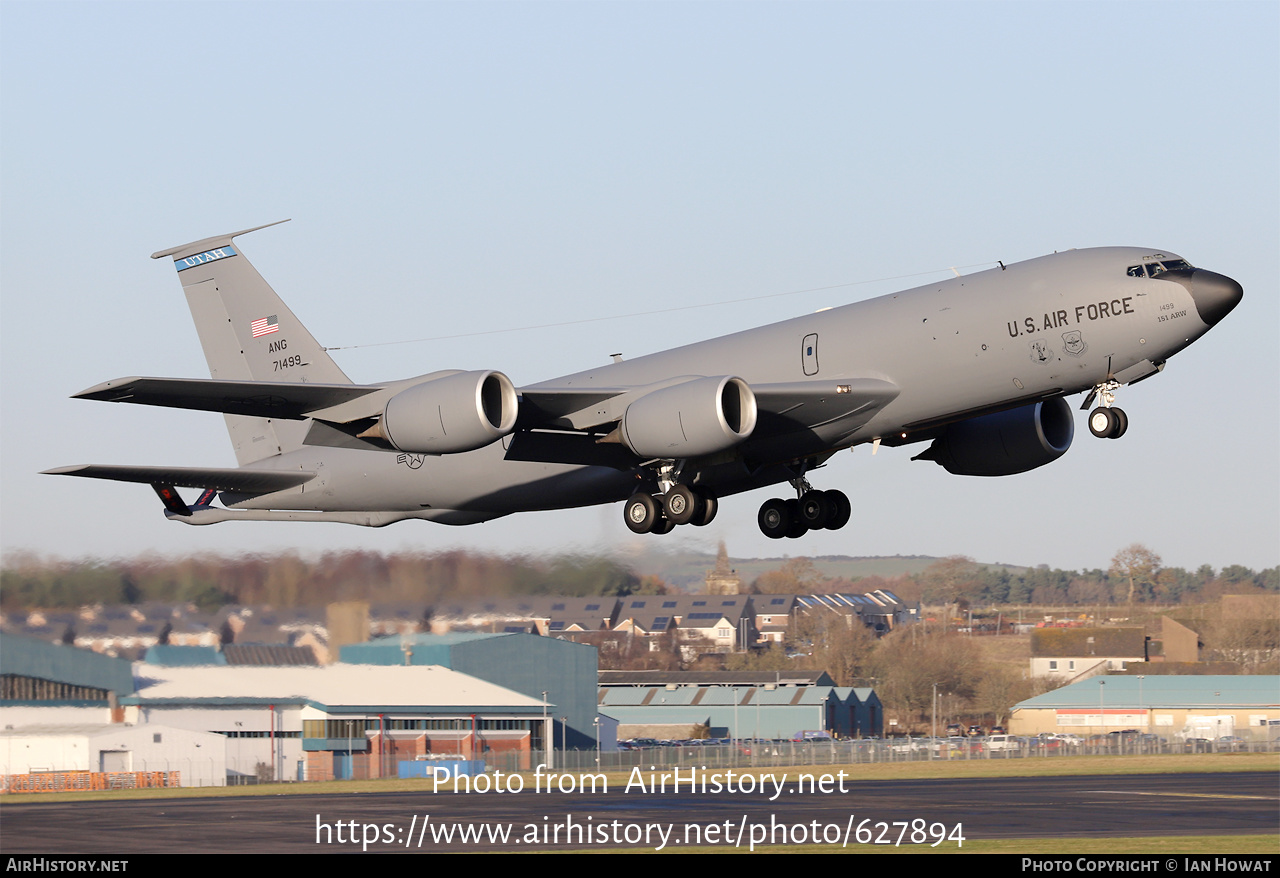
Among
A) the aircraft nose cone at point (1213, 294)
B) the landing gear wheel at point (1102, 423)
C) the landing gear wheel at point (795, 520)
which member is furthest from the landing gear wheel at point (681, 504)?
the aircraft nose cone at point (1213, 294)

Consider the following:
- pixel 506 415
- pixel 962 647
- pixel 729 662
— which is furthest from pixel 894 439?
pixel 962 647

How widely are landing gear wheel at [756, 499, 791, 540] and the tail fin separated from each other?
1079cm

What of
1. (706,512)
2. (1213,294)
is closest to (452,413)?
(706,512)

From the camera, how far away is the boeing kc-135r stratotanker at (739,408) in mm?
28688

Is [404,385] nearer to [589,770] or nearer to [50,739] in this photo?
[50,739]

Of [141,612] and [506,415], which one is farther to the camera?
[141,612]

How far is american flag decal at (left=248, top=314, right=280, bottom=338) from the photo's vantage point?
38.3m

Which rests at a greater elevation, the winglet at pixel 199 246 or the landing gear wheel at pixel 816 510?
the winglet at pixel 199 246

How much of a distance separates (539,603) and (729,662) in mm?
36539

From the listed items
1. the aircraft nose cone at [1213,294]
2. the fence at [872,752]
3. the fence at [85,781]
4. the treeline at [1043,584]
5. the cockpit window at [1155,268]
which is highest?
the cockpit window at [1155,268]

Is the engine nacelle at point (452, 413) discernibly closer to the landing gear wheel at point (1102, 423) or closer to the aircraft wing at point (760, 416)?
the aircraft wing at point (760, 416)

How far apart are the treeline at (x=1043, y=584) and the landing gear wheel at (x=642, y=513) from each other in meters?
37.5

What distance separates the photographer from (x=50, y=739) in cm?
4384

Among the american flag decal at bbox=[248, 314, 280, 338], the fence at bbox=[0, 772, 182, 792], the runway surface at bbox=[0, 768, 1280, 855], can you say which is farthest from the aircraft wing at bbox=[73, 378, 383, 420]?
the fence at bbox=[0, 772, 182, 792]
